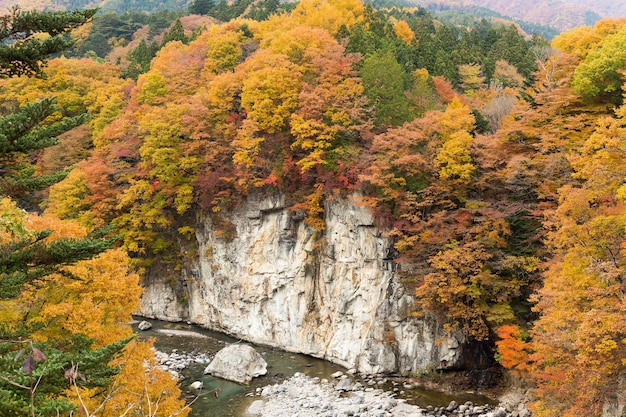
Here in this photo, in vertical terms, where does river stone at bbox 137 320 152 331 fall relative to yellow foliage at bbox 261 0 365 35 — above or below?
below

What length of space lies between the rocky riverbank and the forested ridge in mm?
2266

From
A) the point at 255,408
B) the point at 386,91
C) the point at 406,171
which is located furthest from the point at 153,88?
the point at 255,408

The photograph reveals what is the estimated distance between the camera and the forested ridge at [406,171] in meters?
16.3

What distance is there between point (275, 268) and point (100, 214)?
13.6m

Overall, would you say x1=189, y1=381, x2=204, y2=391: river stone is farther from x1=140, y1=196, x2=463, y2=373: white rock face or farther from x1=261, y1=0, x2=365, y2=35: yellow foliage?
x1=261, y1=0, x2=365, y2=35: yellow foliage

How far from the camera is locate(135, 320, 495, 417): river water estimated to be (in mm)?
22641

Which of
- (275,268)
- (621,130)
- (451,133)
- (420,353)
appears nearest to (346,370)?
(420,353)

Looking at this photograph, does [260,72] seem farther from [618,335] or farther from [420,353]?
[618,335]

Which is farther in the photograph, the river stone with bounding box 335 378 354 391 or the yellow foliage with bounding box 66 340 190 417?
the river stone with bounding box 335 378 354 391

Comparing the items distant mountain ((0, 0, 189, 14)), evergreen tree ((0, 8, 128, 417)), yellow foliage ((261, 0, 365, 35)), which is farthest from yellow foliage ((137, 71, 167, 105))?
distant mountain ((0, 0, 189, 14))

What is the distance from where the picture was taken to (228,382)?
2578cm

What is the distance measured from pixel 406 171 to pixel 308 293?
30.9 feet

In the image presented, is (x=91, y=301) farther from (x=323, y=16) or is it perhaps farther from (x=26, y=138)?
(x=323, y=16)

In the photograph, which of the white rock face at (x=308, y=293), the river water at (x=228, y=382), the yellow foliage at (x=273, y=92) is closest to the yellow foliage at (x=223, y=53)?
the yellow foliage at (x=273, y=92)
